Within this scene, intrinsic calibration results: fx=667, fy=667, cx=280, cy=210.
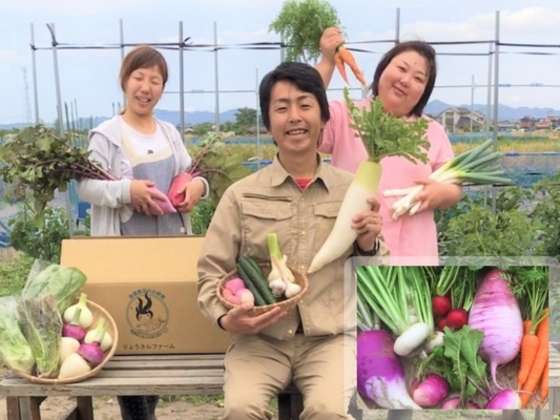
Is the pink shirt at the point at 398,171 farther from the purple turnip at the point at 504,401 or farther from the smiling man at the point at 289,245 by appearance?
the purple turnip at the point at 504,401

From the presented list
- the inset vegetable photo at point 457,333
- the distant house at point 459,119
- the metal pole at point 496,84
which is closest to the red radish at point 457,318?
the inset vegetable photo at point 457,333

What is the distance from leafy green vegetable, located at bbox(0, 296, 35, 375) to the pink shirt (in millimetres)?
1333

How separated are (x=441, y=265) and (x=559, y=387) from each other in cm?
81

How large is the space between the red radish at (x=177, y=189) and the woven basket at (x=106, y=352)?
0.55m

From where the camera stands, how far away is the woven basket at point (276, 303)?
6.48 feet

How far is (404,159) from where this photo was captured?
98.2 inches

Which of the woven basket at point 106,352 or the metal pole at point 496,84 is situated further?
the metal pole at point 496,84

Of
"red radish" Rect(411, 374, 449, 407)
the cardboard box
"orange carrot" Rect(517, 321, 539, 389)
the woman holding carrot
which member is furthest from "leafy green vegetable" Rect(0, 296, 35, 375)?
"orange carrot" Rect(517, 321, 539, 389)

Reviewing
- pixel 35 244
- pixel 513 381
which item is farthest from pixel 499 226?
pixel 35 244

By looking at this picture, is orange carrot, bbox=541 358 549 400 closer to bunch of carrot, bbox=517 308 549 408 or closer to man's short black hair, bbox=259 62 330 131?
bunch of carrot, bbox=517 308 549 408

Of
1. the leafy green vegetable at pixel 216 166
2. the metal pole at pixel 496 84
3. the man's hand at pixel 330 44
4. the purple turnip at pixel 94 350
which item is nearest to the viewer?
the purple turnip at pixel 94 350

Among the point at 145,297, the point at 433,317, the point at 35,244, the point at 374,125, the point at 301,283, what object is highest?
the point at 374,125

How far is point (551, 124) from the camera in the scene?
898 centimetres

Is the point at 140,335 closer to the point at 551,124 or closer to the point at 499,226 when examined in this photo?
the point at 499,226
